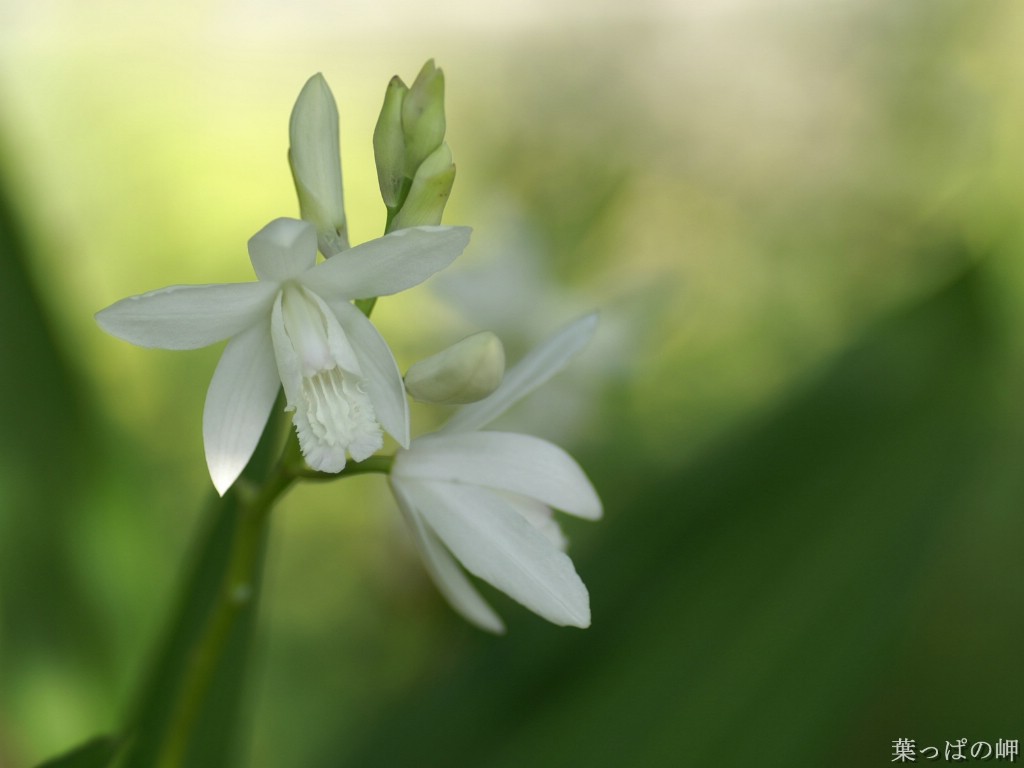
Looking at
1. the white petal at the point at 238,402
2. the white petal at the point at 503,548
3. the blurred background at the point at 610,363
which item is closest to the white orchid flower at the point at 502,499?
the white petal at the point at 503,548

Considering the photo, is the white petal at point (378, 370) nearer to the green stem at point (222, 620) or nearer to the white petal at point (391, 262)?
the white petal at point (391, 262)

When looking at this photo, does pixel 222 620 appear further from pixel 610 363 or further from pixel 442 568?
pixel 610 363

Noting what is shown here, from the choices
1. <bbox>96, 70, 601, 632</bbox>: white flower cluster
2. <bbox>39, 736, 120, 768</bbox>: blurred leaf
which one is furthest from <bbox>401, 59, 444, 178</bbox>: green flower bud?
<bbox>39, 736, 120, 768</bbox>: blurred leaf

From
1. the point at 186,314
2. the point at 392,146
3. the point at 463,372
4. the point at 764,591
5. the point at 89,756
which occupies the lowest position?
the point at 764,591

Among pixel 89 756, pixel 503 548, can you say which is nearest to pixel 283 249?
pixel 503 548

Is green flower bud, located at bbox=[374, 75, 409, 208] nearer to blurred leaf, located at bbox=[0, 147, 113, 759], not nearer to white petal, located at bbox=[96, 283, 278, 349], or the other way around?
white petal, located at bbox=[96, 283, 278, 349]

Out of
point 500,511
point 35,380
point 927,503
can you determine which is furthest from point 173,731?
point 927,503
